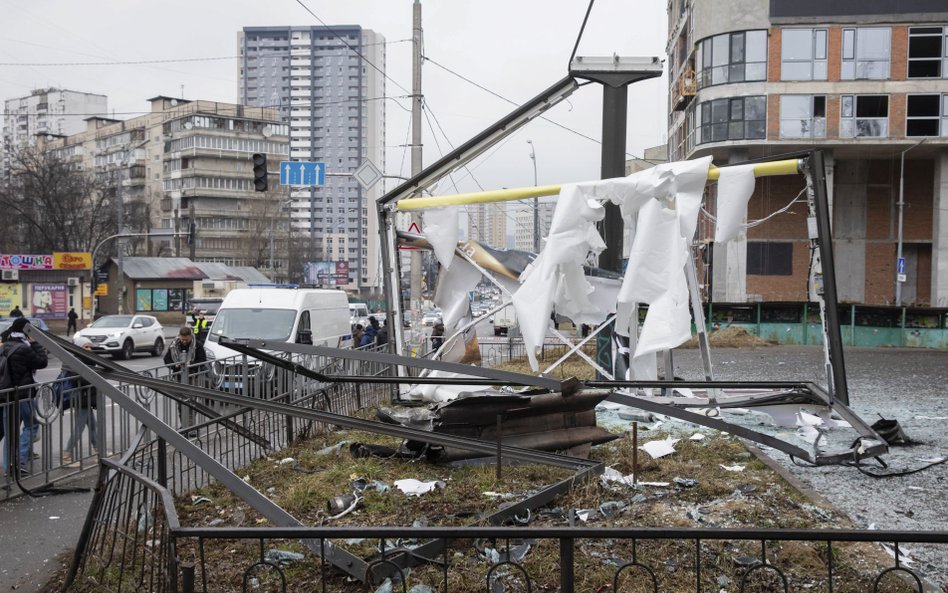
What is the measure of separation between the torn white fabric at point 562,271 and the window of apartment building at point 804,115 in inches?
1343

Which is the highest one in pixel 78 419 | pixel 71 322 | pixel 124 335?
pixel 78 419

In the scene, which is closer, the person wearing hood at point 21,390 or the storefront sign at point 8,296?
the person wearing hood at point 21,390

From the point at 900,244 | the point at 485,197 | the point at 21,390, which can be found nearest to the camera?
the point at 21,390

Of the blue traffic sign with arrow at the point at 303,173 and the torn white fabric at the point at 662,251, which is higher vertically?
the blue traffic sign with arrow at the point at 303,173

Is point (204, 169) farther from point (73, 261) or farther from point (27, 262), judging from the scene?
point (27, 262)

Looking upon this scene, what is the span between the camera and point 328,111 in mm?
146625

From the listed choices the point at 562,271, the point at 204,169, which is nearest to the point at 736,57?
the point at 562,271

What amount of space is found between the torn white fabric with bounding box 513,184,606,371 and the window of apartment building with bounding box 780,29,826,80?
3478 centimetres

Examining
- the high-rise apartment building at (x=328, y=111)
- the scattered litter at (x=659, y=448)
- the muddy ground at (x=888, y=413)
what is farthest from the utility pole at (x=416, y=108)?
the high-rise apartment building at (x=328, y=111)

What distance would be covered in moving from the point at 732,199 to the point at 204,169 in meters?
95.4

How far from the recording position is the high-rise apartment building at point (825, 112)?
39.4 metres

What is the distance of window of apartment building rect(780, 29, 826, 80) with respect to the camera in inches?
1580

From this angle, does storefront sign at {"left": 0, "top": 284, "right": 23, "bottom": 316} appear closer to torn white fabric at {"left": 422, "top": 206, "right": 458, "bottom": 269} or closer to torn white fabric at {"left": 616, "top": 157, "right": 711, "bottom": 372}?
torn white fabric at {"left": 422, "top": 206, "right": 458, "bottom": 269}

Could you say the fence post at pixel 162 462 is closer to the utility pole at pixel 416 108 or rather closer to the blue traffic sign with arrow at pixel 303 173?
the utility pole at pixel 416 108
